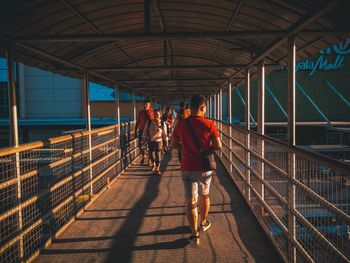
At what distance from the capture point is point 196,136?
455 centimetres

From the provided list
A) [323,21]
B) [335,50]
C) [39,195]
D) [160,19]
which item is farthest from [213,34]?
[335,50]

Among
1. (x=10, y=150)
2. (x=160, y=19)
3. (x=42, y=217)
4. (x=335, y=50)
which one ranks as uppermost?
(x=335, y=50)

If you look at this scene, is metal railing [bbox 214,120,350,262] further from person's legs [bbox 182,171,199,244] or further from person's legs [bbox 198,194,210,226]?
person's legs [bbox 182,171,199,244]

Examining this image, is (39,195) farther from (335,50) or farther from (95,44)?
(335,50)

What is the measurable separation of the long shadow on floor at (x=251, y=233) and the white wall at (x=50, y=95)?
36452 mm

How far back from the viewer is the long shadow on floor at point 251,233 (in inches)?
172

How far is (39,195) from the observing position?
4547 millimetres

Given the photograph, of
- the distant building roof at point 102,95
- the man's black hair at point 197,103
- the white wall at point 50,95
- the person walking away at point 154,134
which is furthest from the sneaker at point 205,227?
the white wall at point 50,95

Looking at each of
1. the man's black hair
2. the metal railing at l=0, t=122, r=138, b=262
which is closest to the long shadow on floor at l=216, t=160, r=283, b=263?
the man's black hair

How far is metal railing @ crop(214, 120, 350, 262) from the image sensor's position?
117 inches

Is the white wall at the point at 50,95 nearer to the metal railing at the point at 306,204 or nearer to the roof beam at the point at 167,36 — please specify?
the roof beam at the point at 167,36

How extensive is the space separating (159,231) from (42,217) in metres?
1.51

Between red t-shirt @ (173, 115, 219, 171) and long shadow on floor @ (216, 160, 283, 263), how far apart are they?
1.14 meters

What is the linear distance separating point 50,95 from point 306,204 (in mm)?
40917
